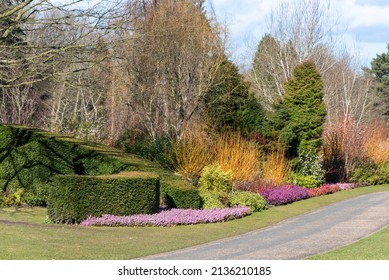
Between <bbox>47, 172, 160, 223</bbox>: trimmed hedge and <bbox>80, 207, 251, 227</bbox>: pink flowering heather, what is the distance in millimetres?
335

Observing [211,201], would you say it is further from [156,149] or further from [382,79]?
[382,79]

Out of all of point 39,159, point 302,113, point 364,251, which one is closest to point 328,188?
point 302,113

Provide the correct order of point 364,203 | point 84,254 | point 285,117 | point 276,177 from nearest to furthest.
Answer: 1. point 84,254
2. point 364,203
3. point 276,177
4. point 285,117

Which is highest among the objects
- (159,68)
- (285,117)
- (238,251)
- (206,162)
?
(159,68)

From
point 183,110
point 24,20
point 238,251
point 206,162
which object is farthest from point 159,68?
point 238,251

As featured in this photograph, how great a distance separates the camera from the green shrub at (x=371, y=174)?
36.7 meters

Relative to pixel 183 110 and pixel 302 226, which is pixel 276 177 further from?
pixel 302 226

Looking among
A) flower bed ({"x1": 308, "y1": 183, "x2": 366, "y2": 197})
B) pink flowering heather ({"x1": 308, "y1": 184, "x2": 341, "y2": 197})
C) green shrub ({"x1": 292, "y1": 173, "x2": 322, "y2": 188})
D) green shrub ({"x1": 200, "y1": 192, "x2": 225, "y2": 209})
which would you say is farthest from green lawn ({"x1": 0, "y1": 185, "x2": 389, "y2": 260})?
green shrub ({"x1": 292, "y1": 173, "x2": 322, "y2": 188})

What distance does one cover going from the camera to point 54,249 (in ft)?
40.3

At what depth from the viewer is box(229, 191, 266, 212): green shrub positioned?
21531 mm

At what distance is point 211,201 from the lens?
20531 mm

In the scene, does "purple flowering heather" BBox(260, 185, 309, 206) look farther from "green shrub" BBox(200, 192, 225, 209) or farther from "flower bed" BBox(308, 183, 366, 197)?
"green shrub" BBox(200, 192, 225, 209)

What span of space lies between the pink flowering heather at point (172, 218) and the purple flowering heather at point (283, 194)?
431cm

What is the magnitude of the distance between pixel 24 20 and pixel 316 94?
18750mm
